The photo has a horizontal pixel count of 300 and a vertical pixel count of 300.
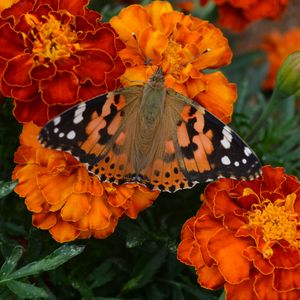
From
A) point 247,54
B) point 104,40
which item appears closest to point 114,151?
point 104,40

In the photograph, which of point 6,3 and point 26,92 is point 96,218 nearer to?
point 26,92

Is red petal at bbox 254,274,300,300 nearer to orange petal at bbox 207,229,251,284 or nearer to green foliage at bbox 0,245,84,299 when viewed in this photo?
orange petal at bbox 207,229,251,284

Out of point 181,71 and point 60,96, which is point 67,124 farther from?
point 181,71

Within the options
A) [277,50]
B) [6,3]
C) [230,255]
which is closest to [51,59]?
[6,3]

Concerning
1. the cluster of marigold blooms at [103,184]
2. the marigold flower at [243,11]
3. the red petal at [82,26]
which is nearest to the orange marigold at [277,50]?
the marigold flower at [243,11]

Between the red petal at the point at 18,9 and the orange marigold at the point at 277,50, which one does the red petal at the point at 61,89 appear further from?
the orange marigold at the point at 277,50

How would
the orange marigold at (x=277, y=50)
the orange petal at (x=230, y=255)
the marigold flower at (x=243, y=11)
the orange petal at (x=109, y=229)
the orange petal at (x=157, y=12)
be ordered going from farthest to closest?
the orange marigold at (x=277, y=50), the marigold flower at (x=243, y=11), the orange petal at (x=157, y=12), the orange petal at (x=109, y=229), the orange petal at (x=230, y=255)

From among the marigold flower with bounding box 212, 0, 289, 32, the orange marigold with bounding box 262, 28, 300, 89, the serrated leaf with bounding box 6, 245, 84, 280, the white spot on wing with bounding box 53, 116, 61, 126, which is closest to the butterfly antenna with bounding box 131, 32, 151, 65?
the white spot on wing with bounding box 53, 116, 61, 126
